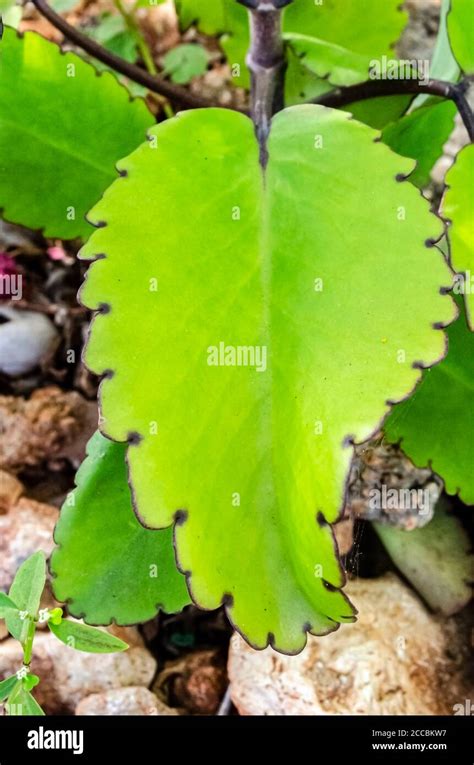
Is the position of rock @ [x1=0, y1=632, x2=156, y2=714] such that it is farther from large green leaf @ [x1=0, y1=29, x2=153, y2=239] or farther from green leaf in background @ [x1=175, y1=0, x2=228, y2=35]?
green leaf in background @ [x1=175, y1=0, x2=228, y2=35]

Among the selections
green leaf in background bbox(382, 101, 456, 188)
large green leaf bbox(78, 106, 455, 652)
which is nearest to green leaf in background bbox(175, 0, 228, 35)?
green leaf in background bbox(382, 101, 456, 188)

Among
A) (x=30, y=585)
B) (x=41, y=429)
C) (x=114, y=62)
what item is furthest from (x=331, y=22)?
(x=30, y=585)

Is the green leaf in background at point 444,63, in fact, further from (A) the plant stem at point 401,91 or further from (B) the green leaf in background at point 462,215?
(B) the green leaf in background at point 462,215

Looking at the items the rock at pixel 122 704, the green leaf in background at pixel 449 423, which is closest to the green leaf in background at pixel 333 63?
the green leaf in background at pixel 449 423

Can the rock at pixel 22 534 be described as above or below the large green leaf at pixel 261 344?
below

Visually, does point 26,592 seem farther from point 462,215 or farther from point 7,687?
point 462,215

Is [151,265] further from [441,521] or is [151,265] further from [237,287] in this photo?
[441,521]
